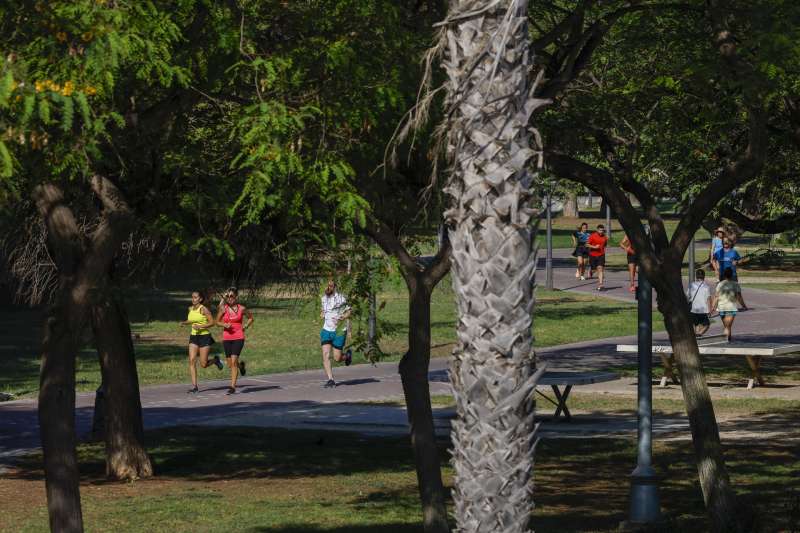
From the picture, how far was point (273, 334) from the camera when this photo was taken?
34062 mm

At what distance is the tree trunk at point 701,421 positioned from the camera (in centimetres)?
1207

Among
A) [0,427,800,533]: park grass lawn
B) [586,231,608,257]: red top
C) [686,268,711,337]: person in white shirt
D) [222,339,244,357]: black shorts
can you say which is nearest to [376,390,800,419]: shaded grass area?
[222,339,244,357]: black shorts

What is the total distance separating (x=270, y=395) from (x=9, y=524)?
397 inches

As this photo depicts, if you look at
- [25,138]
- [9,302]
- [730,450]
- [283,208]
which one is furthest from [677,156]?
[9,302]

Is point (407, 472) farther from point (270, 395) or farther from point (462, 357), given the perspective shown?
point (462, 357)

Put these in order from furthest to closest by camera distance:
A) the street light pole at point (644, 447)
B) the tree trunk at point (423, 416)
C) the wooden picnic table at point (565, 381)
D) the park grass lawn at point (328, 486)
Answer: the wooden picnic table at point (565, 381) < the park grass lawn at point (328, 486) < the street light pole at point (644, 447) < the tree trunk at point (423, 416)

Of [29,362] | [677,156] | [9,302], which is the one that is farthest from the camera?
[9,302]

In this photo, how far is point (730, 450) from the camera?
17500 millimetres

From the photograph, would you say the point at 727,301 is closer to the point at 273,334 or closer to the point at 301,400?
the point at 301,400

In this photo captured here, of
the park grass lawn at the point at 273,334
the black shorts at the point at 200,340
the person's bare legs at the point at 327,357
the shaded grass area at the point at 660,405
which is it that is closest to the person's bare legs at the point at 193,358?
the black shorts at the point at 200,340

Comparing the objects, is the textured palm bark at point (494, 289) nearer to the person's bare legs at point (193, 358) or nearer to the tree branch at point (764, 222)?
the tree branch at point (764, 222)

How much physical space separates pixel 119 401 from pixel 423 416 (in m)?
6.41

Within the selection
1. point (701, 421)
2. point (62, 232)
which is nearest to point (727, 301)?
point (701, 421)

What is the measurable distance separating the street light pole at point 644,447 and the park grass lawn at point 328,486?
0.95 feet
